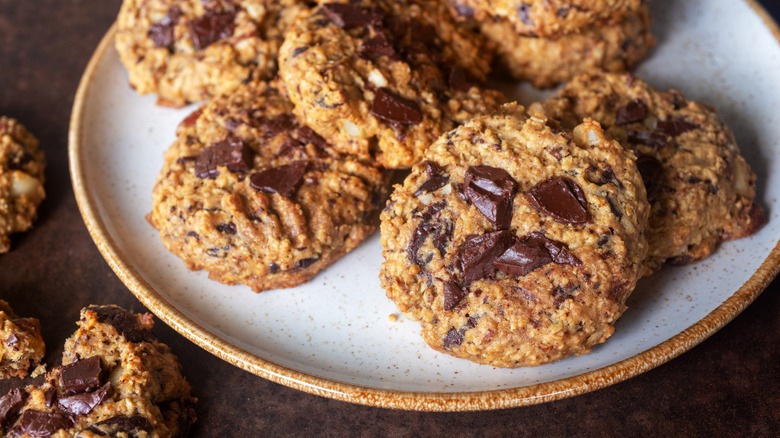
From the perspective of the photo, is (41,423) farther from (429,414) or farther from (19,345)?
(429,414)

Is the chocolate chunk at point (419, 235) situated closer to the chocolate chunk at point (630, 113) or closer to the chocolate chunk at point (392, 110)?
the chocolate chunk at point (392, 110)

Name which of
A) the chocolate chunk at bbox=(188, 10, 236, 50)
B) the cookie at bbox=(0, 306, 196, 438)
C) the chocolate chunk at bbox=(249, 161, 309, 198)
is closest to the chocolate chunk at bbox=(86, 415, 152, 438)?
the cookie at bbox=(0, 306, 196, 438)

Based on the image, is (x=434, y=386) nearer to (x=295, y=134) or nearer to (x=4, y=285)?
(x=295, y=134)

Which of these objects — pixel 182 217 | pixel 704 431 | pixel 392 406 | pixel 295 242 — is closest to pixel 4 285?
pixel 182 217

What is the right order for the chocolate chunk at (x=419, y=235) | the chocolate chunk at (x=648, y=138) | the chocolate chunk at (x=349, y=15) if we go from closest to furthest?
the chocolate chunk at (x=419, y=235), the chocolate chunk at (x=648, y=138), the chocolate chunk at (x=349, y=15)

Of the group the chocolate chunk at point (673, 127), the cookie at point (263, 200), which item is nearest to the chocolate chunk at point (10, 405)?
the cookie at point (263, 200)

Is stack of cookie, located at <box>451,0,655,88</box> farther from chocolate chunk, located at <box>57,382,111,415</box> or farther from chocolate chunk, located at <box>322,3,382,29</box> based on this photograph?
chocolate chunk, located at <box>57,382,111,415</box>

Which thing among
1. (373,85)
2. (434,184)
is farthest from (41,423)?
(373,85)
